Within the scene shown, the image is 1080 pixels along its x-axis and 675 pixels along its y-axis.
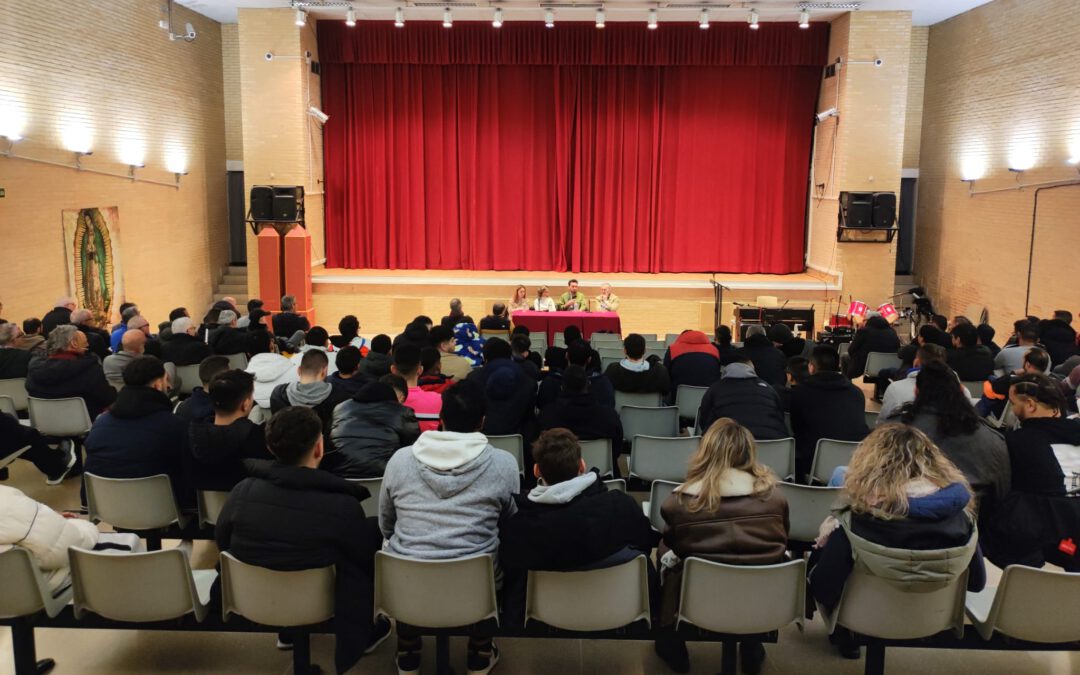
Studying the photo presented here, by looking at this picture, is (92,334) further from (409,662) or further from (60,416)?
(409,662)

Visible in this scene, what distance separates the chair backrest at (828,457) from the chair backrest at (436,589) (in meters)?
2.55

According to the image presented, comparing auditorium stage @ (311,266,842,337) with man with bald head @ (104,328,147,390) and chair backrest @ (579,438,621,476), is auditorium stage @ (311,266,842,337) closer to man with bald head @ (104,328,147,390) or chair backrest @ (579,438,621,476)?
man with bald head @ (104,328,147,390)

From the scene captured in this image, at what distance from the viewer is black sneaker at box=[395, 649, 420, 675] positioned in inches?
159

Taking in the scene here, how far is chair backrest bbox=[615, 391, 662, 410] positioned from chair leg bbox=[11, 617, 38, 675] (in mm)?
4159

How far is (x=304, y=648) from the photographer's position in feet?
12.8

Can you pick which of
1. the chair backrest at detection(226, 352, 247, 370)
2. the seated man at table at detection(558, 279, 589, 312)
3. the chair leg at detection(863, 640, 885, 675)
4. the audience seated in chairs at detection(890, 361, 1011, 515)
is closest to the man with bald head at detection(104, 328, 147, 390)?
the chair backrest at detection(226, 352, 247, 370)

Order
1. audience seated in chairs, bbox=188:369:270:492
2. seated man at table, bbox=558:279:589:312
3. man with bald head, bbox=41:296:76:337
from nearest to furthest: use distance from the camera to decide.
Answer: audience seated in chairs, bbox=188:369:270:492, man with bald head, bbox=41:296:76:337, seated man at table, bbox=558:279:589:312

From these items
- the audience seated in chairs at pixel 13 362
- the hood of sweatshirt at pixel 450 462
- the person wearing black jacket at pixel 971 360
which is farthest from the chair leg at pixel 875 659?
the audience seated in chairs at pixel 13 362

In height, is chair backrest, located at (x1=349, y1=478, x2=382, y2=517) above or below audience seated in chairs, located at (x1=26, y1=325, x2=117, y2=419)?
below

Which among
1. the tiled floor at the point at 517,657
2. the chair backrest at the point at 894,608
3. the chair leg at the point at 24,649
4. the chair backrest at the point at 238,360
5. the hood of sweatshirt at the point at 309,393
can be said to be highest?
the hood of sweatshirt at the point at 309,393

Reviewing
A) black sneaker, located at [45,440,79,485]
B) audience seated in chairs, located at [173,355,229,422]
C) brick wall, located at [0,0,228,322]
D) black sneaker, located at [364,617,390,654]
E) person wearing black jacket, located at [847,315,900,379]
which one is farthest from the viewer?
brick wall, located at [0,0,228,322]

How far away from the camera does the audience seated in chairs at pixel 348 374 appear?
571 centimetres

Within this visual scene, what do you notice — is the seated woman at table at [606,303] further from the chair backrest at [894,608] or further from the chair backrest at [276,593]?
the chair backrest at [276,593]

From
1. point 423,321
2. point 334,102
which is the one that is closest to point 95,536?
point 423,321
